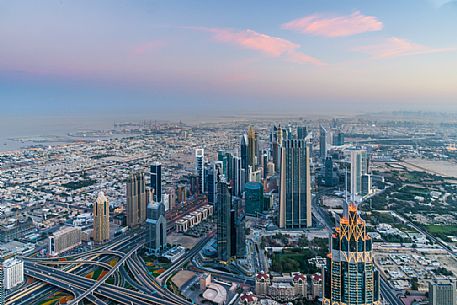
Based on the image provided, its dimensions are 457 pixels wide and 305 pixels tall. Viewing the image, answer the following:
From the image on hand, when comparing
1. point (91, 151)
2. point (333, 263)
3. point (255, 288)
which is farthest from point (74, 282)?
point (91, 151)

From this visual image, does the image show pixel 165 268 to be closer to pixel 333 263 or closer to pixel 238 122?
pixel 333 263

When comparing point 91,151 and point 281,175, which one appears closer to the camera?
point 281,175

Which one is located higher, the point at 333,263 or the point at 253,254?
the point at 333,263

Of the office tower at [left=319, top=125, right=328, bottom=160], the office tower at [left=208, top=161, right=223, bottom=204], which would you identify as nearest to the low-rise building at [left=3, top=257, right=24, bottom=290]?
the office tower at [left=208, top=161, right=223, bottom=204]

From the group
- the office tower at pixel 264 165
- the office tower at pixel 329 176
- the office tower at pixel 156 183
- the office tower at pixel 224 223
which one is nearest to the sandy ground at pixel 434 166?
the office tower at pixel 329 176

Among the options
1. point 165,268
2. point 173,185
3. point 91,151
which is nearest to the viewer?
point 165,268

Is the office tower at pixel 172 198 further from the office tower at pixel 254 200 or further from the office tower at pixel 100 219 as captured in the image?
the office tower at pixel 100 219

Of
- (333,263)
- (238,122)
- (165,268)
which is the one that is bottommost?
(165,268)
